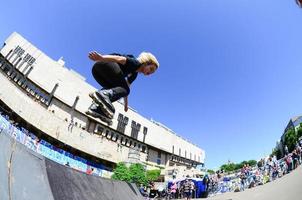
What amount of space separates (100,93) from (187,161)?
8316cm

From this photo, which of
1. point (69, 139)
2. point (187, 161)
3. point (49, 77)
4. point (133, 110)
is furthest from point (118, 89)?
point (187, 161)

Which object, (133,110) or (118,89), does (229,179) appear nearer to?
(118,89)

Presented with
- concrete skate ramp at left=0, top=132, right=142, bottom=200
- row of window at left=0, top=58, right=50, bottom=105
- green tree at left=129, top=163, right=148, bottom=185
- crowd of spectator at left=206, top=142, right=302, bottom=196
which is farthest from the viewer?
row of window at left=0, top=58, right=50, bottom=105

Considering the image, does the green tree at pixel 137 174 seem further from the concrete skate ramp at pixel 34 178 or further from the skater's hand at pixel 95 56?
the skater's hand at pixel 95 56

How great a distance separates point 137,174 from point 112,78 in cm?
3684

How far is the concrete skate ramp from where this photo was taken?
Result: 239 cm

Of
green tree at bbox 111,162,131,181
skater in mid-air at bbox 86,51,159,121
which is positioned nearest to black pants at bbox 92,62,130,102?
skater in mid-air at bbox 86,51,159,121

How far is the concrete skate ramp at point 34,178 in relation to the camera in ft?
7.84

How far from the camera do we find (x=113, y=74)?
4430 mm

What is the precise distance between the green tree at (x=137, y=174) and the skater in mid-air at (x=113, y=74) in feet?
110

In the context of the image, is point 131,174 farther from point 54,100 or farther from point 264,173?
point 264,173

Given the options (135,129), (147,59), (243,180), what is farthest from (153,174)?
(147,59)

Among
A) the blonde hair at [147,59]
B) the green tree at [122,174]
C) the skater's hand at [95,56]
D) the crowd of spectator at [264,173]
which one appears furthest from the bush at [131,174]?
the skater's hand at [95,56]

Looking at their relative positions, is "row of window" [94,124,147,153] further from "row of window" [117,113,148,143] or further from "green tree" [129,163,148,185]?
"green tree" [129,163,148,185]
